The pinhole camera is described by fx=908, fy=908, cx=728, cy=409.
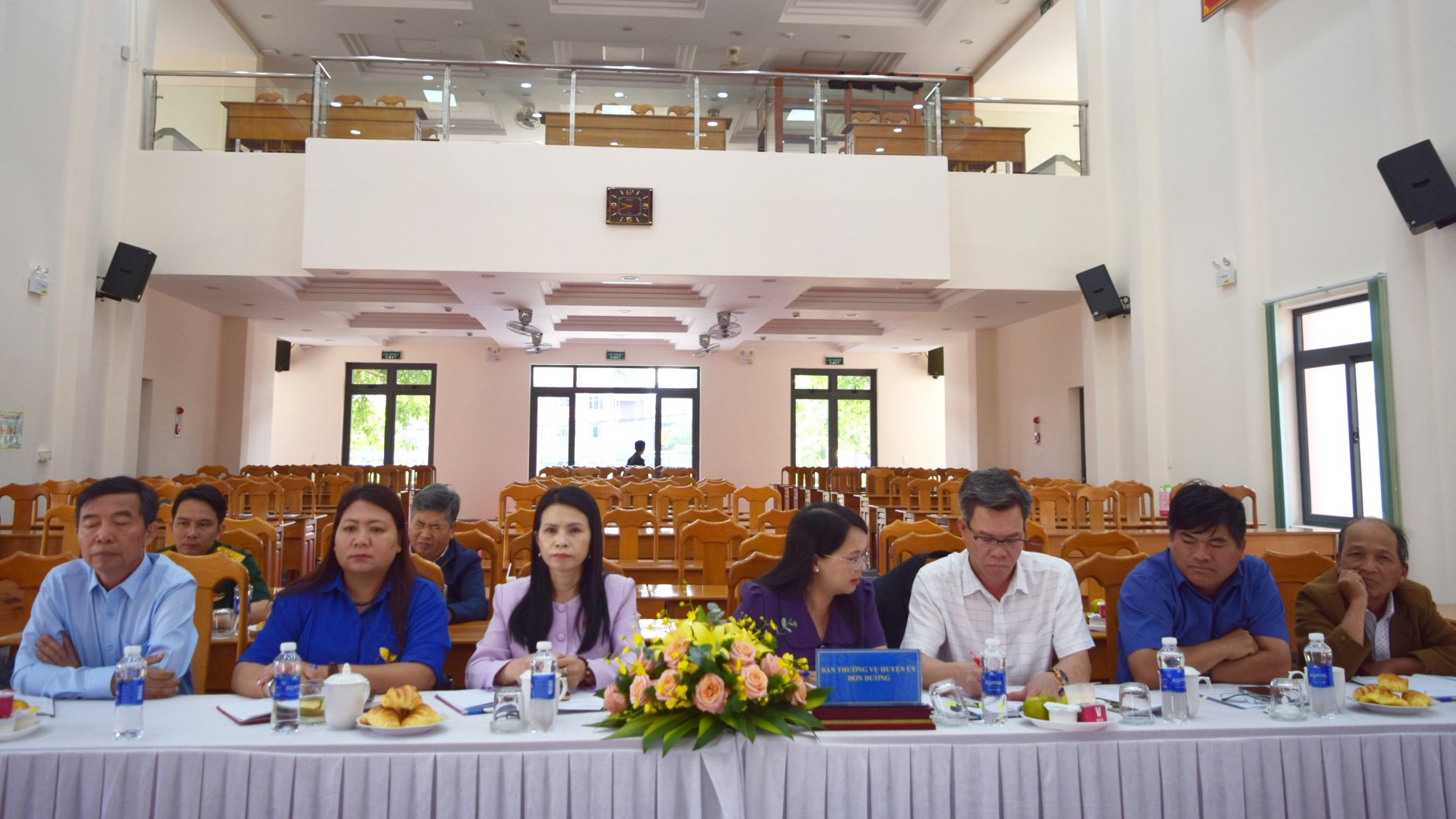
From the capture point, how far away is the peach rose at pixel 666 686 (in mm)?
1790

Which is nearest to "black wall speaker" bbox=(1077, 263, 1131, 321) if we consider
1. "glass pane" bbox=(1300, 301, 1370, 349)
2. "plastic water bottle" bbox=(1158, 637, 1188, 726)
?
"glass pane" bbox=(1300, 301, 1370, 349)

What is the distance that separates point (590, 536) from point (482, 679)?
0.48m

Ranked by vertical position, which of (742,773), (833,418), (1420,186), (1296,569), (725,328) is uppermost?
(725,328)

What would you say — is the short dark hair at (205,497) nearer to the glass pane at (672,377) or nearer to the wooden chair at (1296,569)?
the wooden chair at (1296,569)

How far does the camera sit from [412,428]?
16.0 metres

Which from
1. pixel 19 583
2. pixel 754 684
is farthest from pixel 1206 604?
pixel 19 583

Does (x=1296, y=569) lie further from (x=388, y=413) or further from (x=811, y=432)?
(x=388, y=413)

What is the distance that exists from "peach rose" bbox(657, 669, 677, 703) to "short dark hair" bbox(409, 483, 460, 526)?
2.11m

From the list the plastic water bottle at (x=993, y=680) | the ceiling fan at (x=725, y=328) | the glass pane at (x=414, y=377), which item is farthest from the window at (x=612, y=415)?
the plastic water bottle at (x=993, y=680)

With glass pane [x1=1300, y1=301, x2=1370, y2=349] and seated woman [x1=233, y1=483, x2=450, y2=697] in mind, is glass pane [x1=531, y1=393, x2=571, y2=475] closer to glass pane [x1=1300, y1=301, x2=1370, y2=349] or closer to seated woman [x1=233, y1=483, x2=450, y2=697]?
glass pane [x1=1300, y1=301, x2=1370, y2=349]

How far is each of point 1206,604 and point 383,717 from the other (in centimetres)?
220

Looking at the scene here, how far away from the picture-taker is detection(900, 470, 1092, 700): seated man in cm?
251

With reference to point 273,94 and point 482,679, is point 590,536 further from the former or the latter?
point 273,94

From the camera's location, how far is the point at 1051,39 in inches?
472
